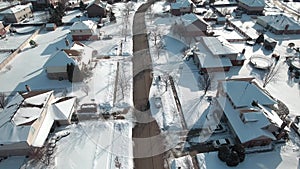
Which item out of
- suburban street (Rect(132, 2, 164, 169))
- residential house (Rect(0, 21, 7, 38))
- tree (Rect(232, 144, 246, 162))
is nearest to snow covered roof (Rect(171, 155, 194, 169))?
suburban street (Rect(132, 2, 164, 169))

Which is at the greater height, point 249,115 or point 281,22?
point 281,22

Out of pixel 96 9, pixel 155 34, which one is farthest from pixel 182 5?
pixel 96 9

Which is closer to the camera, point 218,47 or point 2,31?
point 218,47

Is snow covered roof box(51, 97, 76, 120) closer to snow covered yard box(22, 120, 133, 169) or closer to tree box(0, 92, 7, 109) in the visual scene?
snow covered yard box(22, 120, 133, 169)

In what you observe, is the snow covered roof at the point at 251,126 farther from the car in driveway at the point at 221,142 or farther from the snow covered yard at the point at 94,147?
the snow covered yard at the point at 94,147

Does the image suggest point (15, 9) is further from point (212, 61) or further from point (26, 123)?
point (212, 61)
